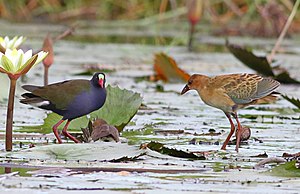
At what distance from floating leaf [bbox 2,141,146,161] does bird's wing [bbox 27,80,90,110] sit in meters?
0.36

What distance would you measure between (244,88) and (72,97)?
0.73 meters

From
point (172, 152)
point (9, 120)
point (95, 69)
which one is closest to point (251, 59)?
point (95, 69)

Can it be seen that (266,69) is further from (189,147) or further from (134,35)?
(134,35)

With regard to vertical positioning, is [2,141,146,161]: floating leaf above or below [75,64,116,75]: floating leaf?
below

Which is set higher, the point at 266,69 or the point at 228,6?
the point at 228,6

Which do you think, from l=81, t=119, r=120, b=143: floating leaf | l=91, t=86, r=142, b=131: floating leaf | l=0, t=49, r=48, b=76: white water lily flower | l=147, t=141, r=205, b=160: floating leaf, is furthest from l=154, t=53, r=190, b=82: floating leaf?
l=0, t=49, r=48, b=76: white water lily flower

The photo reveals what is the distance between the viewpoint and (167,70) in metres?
6.25

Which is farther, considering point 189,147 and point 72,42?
point 72,42

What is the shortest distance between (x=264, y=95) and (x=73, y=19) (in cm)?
893

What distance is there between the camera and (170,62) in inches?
236

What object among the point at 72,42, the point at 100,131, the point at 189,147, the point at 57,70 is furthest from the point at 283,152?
the point at 72,42

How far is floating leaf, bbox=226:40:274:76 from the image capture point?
234 inches

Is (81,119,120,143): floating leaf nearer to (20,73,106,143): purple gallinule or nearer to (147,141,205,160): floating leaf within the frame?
(20,73,106,143): purple gallinule

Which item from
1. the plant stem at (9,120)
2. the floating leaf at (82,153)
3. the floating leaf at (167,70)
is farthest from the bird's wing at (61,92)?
the floating leaf at (167,70)
